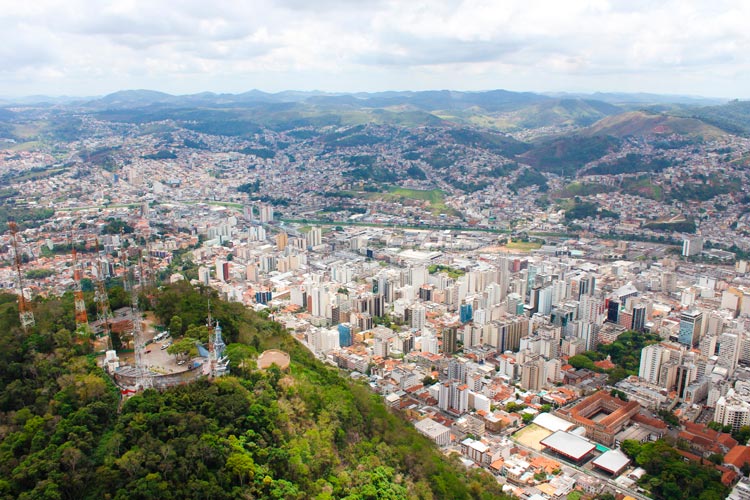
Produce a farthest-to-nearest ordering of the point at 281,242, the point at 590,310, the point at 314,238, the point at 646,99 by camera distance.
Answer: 1. the point at 646,99
2. the point at 314,238
3. the point at 281,242
4. the point at 590,310

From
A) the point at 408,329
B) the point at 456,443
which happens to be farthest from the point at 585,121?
the point at 456,443

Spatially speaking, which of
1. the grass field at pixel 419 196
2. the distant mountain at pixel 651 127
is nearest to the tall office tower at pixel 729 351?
the grass field at pixel 419 196

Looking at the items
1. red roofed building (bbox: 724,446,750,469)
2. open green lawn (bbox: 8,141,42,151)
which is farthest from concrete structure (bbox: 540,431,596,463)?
open green lawn (bbox: 8,141,42,151)

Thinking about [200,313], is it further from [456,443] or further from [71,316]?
[456,443]

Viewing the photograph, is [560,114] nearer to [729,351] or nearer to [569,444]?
[729,351]

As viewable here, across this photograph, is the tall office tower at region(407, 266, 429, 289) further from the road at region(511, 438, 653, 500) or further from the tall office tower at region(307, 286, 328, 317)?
the road at region(511, 438, 653, 500)

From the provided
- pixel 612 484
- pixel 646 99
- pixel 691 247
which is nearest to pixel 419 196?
pixel 691 247
